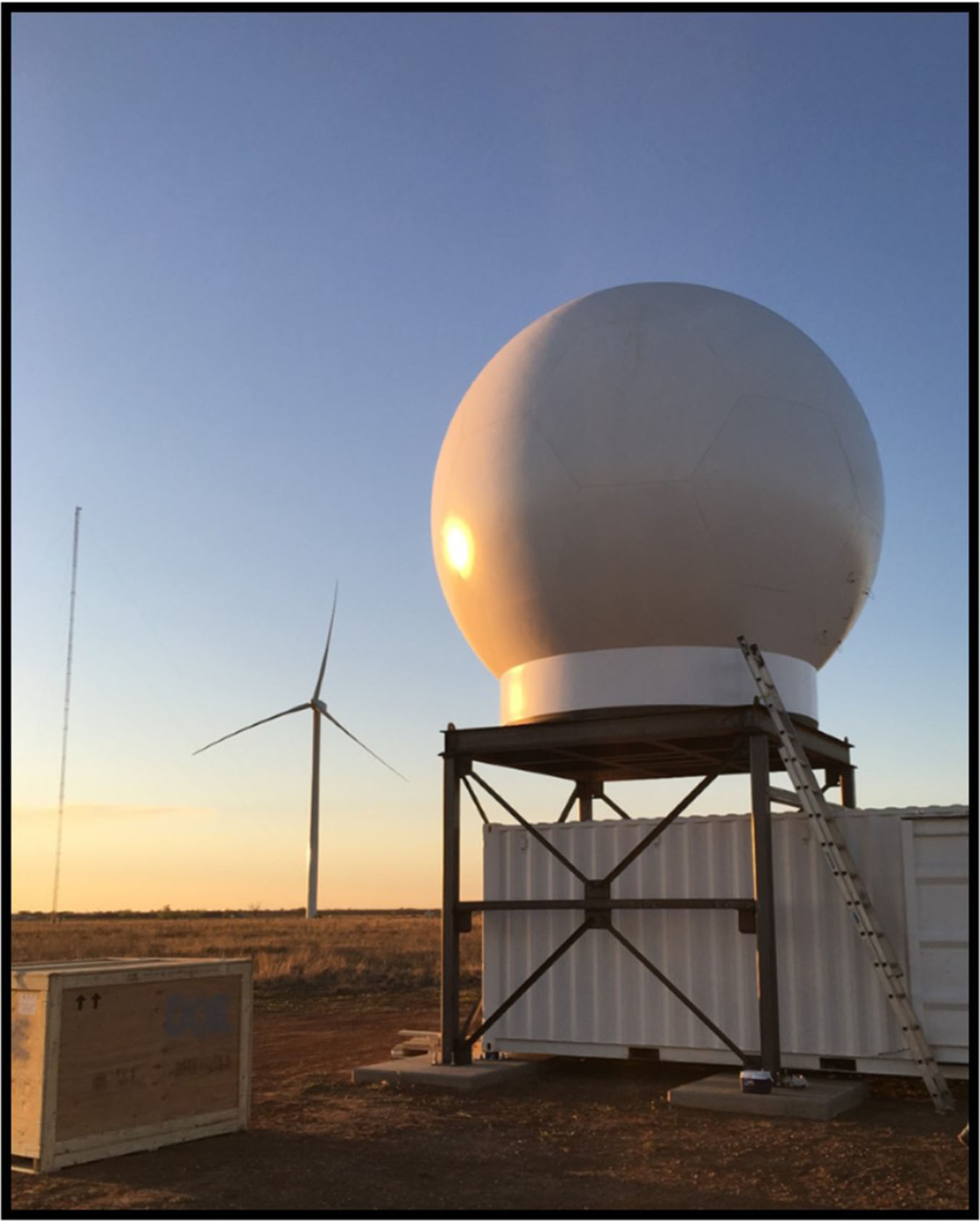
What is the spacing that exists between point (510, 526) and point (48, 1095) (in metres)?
7.44

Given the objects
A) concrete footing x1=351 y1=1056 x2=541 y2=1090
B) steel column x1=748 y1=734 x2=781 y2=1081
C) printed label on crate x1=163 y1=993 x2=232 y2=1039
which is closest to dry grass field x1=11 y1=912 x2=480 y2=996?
concrete footing x1=351 y1=1056 x2=541 y2=1090

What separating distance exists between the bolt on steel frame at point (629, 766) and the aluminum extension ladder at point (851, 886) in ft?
0.85

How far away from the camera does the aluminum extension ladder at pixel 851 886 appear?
1173cm

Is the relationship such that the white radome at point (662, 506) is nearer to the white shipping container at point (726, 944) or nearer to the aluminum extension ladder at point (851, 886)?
the aluminum extension ladder at point (851, 886)

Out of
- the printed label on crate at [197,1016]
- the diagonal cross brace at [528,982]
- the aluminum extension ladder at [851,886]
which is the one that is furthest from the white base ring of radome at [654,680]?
the printed label on crate at [197,1016]

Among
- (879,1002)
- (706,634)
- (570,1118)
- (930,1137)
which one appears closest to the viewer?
(930,1137)

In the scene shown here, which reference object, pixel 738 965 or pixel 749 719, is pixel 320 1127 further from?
pixel 749 719

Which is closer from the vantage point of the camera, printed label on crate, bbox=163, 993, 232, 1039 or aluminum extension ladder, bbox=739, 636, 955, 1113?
printed label on crate, bbox=163, 993, 232, 1039

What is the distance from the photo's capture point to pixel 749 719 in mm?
12859

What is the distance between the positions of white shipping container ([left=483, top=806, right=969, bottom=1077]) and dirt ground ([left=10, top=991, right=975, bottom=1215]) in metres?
0.72

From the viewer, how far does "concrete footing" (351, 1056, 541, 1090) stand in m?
13.2

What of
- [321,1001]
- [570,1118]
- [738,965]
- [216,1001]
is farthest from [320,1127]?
[321,1001]

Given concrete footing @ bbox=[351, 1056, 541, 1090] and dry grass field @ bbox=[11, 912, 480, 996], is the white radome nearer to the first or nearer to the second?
concrete footing @ bbox=[351, 1056, 541, 1090]

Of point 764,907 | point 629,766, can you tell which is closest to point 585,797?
point 629,766
